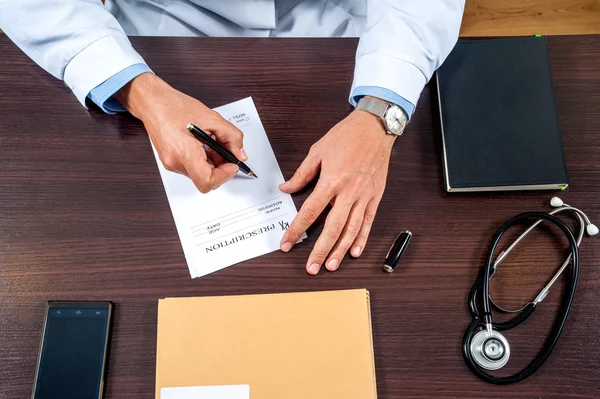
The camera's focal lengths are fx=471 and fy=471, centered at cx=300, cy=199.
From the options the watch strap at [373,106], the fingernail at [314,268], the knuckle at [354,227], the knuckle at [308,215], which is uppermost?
the watch strap at [373,106]

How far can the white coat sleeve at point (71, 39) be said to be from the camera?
744mm

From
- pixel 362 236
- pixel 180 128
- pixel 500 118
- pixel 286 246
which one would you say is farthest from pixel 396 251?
pixel 180 128

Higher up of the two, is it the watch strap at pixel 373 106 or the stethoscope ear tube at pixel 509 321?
the watch strap at pixel 373 106

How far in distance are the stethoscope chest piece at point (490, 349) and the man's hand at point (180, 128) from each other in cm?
43

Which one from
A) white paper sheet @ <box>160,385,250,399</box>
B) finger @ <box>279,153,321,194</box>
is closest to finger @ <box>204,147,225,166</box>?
finger @ <box>279,153,321,194</box>

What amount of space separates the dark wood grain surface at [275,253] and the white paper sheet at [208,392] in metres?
0.04

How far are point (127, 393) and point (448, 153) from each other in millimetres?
588

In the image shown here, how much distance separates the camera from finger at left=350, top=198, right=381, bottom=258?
718 mm

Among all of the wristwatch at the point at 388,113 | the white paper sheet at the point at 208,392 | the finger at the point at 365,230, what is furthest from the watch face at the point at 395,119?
the white paper sheet at the point at 208,392

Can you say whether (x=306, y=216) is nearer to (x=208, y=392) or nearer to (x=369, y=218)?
(x=369, y=218)

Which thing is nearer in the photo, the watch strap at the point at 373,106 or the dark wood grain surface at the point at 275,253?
the dark wood grain surface at the point at 275,253

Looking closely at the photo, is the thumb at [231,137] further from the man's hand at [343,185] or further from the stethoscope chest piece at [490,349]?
the stethoscope chest piece at [490,349]

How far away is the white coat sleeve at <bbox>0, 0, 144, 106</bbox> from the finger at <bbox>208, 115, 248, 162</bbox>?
17cm

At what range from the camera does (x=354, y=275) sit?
709 mm
